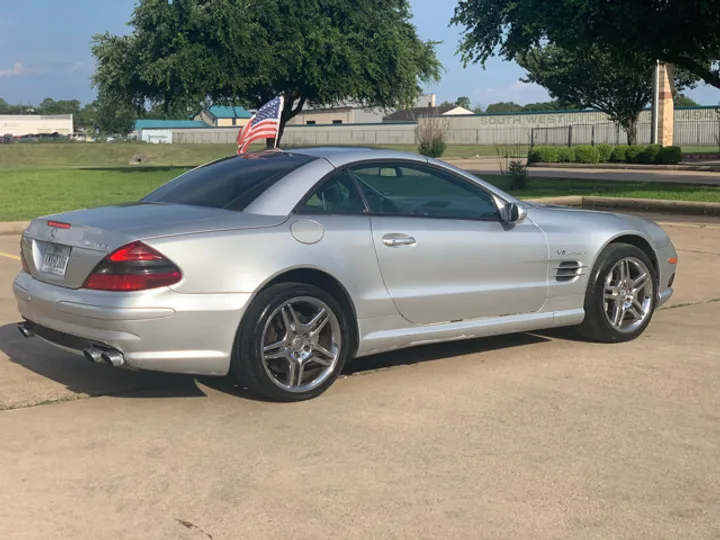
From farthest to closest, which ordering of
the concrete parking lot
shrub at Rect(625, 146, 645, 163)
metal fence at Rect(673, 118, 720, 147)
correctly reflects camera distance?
metal fence at Rect(673, 118, 720, 147) < shrub at Rect(625, 146, 645, 163) < the concrete parking lot

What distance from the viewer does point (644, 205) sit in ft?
56.5

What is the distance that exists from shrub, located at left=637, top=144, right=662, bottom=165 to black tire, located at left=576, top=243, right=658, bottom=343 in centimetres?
3044

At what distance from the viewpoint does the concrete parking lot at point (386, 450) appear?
12.2 feet

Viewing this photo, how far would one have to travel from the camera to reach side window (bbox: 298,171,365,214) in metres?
5.55

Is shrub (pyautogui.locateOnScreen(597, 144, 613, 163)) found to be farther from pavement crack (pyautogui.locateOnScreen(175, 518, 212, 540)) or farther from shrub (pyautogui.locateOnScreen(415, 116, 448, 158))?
pavement crack (pyautogui.locateOnScreen(175, 518, 212, 540))

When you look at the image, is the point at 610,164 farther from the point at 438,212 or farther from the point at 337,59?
the point at 438,212

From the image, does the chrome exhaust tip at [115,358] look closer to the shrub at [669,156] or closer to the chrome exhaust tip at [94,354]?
the chrome exhaust tip at [94,354]

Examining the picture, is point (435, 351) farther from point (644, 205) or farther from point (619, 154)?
point (619, 154)

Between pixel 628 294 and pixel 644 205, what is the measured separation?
1098cm

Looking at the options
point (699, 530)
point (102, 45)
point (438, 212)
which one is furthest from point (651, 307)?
point (102, 45)

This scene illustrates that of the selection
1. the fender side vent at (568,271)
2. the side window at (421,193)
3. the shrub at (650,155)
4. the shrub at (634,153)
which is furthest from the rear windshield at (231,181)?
the shrub at (634,153)

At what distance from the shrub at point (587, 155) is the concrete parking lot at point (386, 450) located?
31857 mm

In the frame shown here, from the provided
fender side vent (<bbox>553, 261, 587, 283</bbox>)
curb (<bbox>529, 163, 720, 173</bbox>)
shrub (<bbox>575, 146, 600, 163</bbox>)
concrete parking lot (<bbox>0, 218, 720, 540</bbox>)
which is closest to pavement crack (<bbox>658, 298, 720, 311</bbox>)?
concrete parking lot (<bbox>0, 218, 720, 540</bbox>)

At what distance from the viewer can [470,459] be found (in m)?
4.40
